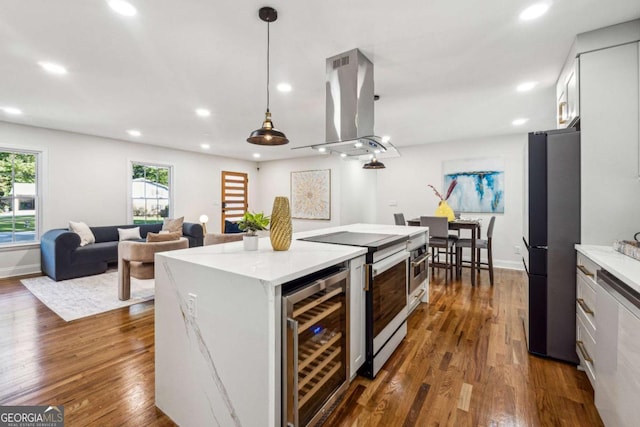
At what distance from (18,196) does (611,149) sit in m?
7.46

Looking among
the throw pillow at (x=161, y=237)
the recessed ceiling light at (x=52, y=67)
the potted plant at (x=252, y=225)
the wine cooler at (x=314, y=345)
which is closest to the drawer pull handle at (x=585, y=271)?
the wine cooler at (x=314, y=345)

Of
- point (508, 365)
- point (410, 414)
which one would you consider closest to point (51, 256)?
point (410, 414)

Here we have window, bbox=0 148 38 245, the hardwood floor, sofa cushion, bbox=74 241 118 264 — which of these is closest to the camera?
the hardwood floor

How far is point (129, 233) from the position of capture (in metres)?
5.43

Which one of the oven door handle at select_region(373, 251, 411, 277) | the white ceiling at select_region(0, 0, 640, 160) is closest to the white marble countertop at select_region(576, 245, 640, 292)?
the oven door handle at select_region(373, 251, 411, 277)

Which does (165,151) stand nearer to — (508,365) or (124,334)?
(124,334)

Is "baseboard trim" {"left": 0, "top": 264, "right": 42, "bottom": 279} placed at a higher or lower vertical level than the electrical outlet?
lower

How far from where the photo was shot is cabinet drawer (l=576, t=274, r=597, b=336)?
1735mm

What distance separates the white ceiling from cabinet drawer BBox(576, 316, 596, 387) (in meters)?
2.09

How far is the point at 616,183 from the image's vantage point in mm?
2064

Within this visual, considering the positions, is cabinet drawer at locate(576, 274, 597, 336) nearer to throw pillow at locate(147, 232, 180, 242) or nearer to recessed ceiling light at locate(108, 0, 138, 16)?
recessed ceiling light at locate(108, 0, 138, 16)

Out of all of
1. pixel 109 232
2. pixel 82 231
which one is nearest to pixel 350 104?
pixel 82 231

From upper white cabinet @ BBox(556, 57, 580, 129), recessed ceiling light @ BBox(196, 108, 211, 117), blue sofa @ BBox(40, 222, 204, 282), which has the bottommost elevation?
blue sofa @ BBox(40, 222, 204, 282)

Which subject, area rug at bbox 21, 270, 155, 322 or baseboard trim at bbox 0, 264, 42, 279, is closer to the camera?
area rug at bbox 21, 270, 155, 322
